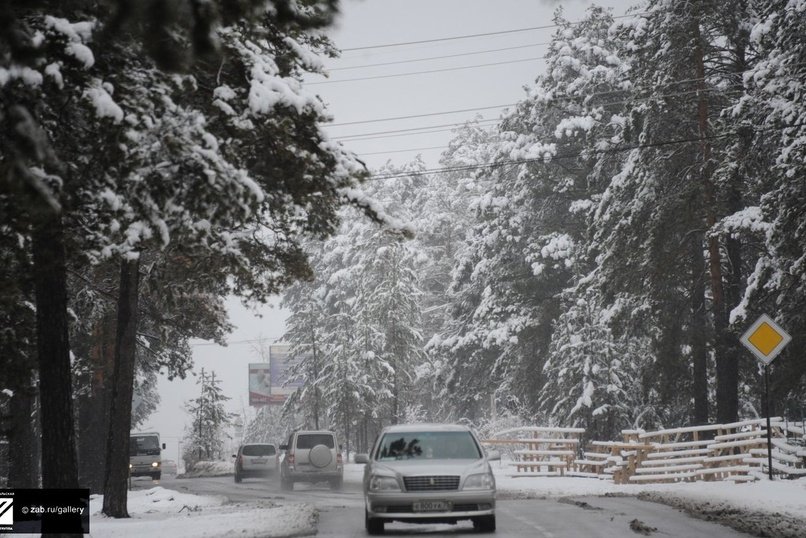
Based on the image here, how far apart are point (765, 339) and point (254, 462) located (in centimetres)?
2751

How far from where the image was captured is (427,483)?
14.5 meters

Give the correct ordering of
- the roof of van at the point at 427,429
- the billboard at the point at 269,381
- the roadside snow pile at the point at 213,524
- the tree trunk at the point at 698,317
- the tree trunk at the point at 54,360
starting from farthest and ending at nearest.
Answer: the billboard at the point at 269,381, the tree trunk at the point at 698,317, the roof of van at the point at 427,429, the roadside snow pile at the point at 213,524, the tree trunk at the point at 54,360

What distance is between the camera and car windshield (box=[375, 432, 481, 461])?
607 inches

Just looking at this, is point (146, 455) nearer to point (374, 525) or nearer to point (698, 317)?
point (698, 317)

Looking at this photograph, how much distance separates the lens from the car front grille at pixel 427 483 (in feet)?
47.4

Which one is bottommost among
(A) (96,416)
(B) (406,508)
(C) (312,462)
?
(C) (312,462)

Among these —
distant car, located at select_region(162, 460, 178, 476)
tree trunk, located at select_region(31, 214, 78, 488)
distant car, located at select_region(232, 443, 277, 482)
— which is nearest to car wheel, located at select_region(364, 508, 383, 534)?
tree trunk, located at select_region(31, 214, 78, 488)

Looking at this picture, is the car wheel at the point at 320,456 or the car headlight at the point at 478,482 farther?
the car wheel at the point at 320,456

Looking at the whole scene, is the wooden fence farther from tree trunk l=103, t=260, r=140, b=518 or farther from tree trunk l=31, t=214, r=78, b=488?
tree trunk l=31, t=214, r=78, b=488

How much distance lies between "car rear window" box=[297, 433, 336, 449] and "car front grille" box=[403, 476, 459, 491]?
20204mm

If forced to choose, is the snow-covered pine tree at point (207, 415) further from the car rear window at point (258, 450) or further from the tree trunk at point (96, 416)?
the tree trunk at point (96, 416)

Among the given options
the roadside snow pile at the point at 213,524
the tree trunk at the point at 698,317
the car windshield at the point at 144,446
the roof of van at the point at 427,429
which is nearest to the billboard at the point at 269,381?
the car windshield at the point at 144,446

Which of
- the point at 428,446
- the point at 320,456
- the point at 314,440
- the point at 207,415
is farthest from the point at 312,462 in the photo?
the point at 207,415

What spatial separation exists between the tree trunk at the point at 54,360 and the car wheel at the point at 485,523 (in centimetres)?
564
